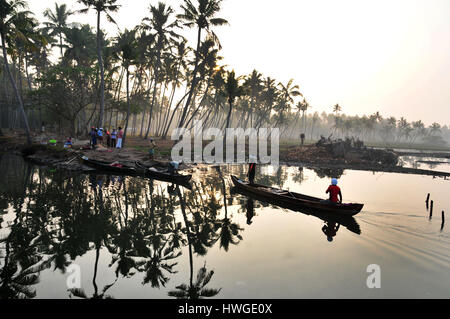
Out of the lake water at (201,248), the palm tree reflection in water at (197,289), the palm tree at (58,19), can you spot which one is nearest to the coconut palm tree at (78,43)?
the palm tree at (58,19)

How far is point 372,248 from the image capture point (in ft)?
29.9

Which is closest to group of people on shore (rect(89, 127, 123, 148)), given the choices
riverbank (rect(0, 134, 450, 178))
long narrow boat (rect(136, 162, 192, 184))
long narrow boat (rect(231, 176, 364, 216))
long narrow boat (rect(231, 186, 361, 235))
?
riverbank (rect(0, 134, 450, 178))

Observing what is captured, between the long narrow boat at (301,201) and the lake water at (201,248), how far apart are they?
0.70 metres

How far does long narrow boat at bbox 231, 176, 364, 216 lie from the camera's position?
12.3 meters

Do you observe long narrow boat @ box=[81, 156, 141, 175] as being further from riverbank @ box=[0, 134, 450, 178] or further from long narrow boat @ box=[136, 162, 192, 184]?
riverbank @ box=[0, 134, 450, 178]

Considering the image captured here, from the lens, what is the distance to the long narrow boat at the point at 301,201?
12281 mm

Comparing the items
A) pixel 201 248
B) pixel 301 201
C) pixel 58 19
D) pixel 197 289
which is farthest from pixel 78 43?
pixel 197 289

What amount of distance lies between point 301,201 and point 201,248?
6.90 meters

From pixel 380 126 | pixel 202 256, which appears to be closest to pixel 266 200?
pixel 202 256

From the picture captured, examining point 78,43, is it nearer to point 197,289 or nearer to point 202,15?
point 202,15

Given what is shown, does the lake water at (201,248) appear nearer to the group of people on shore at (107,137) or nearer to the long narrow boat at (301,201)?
the long narrow boat at (301,201)

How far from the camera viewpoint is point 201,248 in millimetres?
8500

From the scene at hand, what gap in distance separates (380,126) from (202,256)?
171 meters
